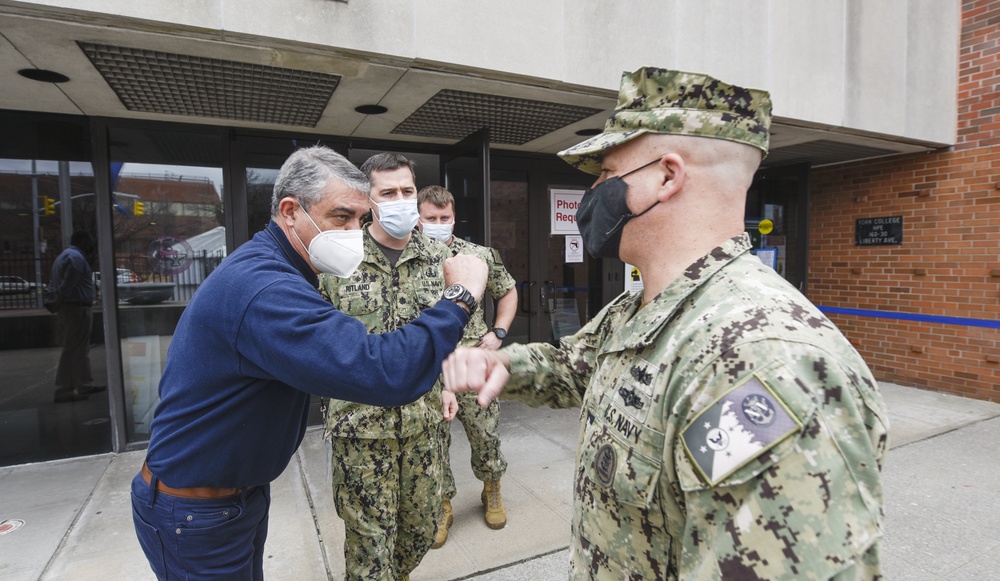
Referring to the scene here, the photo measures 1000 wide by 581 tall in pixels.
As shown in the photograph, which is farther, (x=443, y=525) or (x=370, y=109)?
(x=370, y=109)

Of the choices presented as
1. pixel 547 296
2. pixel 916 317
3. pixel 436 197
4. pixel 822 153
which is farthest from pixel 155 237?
pixel 916 317

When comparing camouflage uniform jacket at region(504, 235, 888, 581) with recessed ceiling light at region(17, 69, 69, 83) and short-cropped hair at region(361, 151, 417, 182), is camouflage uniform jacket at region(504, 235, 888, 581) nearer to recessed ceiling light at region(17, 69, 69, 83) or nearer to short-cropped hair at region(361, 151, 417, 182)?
short-cropped hair at region(361, 151, 417, 182)

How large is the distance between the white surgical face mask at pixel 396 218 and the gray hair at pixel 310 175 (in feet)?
2.12

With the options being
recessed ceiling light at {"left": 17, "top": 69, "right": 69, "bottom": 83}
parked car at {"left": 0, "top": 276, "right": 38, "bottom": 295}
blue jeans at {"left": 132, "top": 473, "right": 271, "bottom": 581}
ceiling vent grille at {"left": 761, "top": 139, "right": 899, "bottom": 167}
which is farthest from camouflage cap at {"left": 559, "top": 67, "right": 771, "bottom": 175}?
ceiling vent grille at {"left": 761, "top": 139, "right": 899, "bottom": 167}

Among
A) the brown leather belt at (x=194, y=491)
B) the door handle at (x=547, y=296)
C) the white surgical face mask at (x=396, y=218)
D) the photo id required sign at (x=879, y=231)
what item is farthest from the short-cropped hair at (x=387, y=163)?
the photo id required sign at (x=879, y=231)

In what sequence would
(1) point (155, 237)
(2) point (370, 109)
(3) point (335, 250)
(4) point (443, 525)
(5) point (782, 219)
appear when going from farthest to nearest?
1. (5) point (782, 219)
2. (1) point (155, 237)
3. (2) point (370, 109)
4. (4) point (443, 525)
5. (3) point (335, 250)

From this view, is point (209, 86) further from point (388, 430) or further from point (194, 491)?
point (194, 491)

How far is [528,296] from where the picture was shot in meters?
5.66

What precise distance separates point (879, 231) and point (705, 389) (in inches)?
275

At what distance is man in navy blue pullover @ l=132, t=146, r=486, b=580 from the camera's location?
138 centimetres

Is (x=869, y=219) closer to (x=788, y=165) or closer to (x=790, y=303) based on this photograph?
(x=788, y=165)

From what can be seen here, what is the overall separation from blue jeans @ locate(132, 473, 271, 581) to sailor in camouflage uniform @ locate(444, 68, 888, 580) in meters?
0.88

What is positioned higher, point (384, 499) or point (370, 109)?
point (370, 109)

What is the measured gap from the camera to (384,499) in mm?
2186
